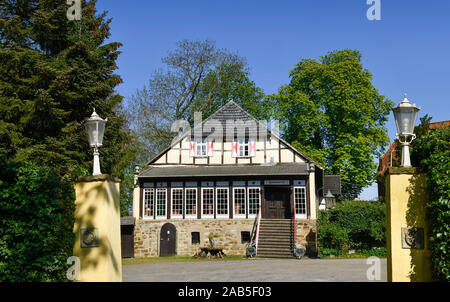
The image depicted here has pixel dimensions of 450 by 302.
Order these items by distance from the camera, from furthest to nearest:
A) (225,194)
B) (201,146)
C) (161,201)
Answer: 1. (201,146)
2. (161,201)
3. (225,194)

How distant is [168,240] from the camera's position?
27.2 meters

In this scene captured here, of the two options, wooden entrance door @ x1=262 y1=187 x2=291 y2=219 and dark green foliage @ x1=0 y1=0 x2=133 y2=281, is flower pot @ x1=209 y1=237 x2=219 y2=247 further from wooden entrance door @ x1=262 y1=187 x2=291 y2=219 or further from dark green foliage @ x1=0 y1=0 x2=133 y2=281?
dark green foliage @ x1=0 y1=0 x2=133 y2=281

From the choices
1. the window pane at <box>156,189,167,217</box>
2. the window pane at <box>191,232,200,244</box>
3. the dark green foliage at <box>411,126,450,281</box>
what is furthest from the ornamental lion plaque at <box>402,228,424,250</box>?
the window pane at <box>156,189,167,217</box>

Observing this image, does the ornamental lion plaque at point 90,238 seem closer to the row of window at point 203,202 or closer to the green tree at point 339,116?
the row of window at point 203,202

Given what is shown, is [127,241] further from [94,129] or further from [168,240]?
[94,129]

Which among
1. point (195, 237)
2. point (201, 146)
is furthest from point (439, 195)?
point (201, 146)

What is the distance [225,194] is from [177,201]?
272cm

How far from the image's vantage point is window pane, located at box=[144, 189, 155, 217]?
27.8 meters

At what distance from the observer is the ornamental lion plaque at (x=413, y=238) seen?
798 cm

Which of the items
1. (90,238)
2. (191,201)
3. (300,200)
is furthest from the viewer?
(191,201)

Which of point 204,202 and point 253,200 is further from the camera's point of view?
point 204,202

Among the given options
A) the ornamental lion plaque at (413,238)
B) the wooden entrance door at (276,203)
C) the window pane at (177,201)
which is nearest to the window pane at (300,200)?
the wooden entrance door at (276,203)

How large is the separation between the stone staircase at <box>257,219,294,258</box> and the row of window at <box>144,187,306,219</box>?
142 centimetres

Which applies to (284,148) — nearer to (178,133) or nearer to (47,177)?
(178,133)
